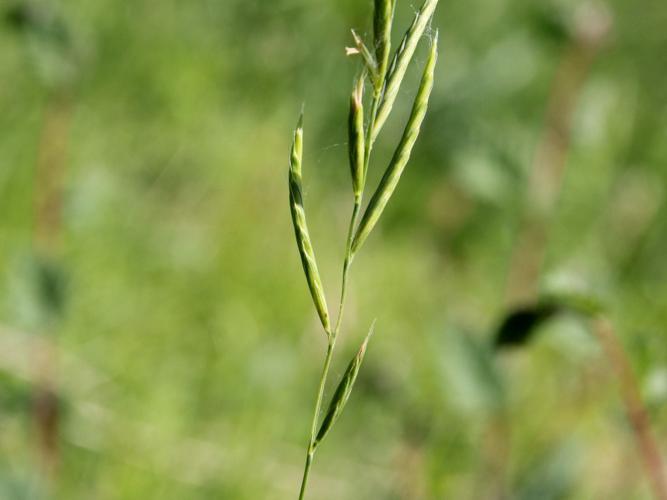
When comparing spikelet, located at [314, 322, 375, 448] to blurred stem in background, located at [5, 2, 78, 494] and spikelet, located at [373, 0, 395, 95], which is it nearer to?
spikelet, located at [373, 0, 395, 95]

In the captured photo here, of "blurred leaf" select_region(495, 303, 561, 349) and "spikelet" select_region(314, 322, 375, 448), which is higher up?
"spikelet" select_region(314, 322, 375, 448)

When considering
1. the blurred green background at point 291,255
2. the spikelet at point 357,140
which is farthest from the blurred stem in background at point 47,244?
the spikelet at point 357,140

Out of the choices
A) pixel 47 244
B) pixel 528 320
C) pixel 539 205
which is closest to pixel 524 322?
pixel 528 320

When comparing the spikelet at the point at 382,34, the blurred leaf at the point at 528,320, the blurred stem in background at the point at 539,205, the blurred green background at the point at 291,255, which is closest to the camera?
the spikelet at the point at 382,34

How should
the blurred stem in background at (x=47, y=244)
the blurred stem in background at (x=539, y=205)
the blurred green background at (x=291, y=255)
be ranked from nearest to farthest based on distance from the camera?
the blurred stem in background at (x=47, y=244)
the blurred green background at (x=291, y=255)
the blurred stem in background at (x=539, y=205)

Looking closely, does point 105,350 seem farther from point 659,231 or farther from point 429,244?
point 659,231

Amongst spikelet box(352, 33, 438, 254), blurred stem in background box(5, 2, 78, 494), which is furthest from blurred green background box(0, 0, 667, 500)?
spikelet box(352, 33, 438, 254)

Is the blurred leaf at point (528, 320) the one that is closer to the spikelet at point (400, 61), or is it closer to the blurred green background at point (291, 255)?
the blurred green background at point (291, 255)

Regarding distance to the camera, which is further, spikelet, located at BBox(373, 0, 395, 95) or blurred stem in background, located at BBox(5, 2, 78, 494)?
blurred stem in background, located at BBox(5, 2, 78, 494)
